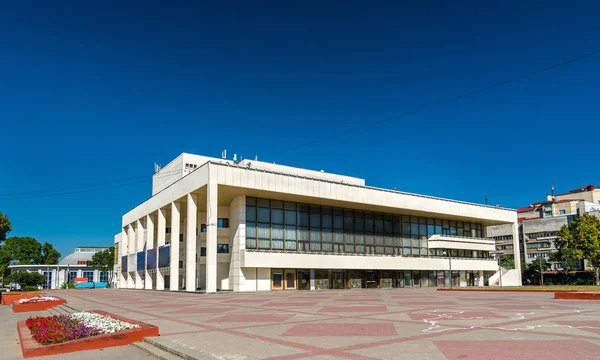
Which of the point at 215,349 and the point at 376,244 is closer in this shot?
the point at 215,349

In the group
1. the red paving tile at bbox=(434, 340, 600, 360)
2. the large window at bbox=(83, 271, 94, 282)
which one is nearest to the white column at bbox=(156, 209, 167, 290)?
the red paving tile at bbox=(434, 340, 600, 360)

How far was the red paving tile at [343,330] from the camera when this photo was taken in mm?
12208

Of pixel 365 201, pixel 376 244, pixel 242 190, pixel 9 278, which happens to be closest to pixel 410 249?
pixel 376 244

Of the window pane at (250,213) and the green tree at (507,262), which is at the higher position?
the window pane at (250,213)

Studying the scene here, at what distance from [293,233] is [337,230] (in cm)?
635

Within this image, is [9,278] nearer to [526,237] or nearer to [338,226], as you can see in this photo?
[338,226]

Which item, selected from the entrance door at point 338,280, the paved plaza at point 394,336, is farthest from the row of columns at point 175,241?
the paved plaza at point 394,336

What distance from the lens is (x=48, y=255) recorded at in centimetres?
10675

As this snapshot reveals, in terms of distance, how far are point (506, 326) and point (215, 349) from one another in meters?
8.12

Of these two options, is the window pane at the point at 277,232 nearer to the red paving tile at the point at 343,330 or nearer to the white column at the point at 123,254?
the red paving tile at the point at 343,330

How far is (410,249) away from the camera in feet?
203

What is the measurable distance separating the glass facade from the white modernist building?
0.11 metres

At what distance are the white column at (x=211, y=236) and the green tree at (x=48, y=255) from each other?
263ft

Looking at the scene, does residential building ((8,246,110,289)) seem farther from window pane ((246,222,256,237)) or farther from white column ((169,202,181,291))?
window pane ((246,222,256,237))
